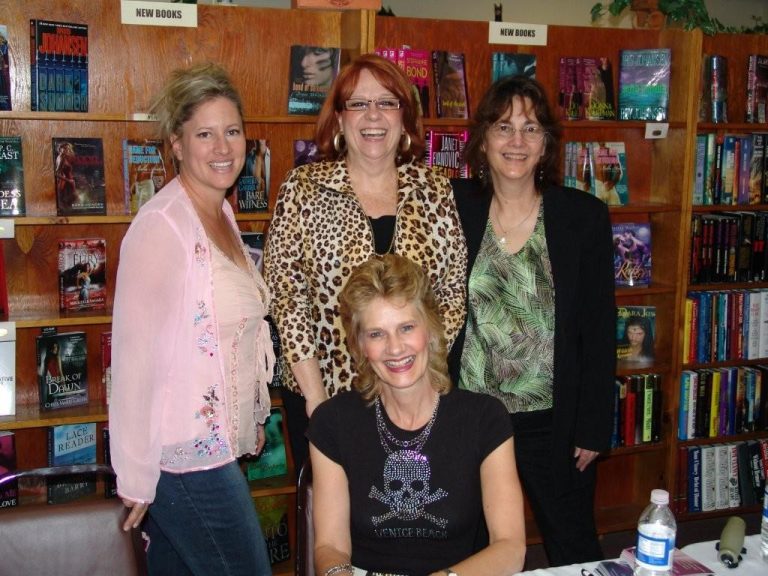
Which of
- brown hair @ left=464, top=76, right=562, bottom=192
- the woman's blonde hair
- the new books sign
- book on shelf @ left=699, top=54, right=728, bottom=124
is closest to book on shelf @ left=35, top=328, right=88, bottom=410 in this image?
the new books sign

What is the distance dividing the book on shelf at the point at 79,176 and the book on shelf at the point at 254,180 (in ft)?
1.70

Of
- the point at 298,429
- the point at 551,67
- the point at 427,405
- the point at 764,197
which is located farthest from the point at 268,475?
the point at 764,197

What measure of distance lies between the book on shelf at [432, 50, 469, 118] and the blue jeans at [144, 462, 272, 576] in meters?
1.90

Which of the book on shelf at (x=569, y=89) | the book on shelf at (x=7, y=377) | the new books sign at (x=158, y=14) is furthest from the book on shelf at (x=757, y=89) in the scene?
the book on shelf at (x=7, y=377)

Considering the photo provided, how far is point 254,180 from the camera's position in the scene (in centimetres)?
322

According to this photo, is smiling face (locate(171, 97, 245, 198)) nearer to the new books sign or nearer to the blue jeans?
the blue jeans

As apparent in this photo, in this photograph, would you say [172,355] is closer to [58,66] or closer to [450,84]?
[58,66]

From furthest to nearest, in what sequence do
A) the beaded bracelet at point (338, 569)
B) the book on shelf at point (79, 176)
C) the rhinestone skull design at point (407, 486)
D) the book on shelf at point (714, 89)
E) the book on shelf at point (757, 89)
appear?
the book on shelf at point (757, 89) < the book on shelf at point (714, 89) < the book on shelf at point (79, 176) < the rhinestone skull design at point (407, 486) < the beaded bracelet at point (338, 569)

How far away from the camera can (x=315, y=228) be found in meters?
2.30

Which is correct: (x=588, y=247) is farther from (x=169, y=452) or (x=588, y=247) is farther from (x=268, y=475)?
(x=268, y=475)

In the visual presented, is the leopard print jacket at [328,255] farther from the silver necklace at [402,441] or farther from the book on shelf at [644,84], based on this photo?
the book on shelf at [644,84]

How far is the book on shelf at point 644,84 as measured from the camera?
11.6 feet

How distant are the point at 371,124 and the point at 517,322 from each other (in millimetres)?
732

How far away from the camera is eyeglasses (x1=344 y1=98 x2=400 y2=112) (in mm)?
2301
